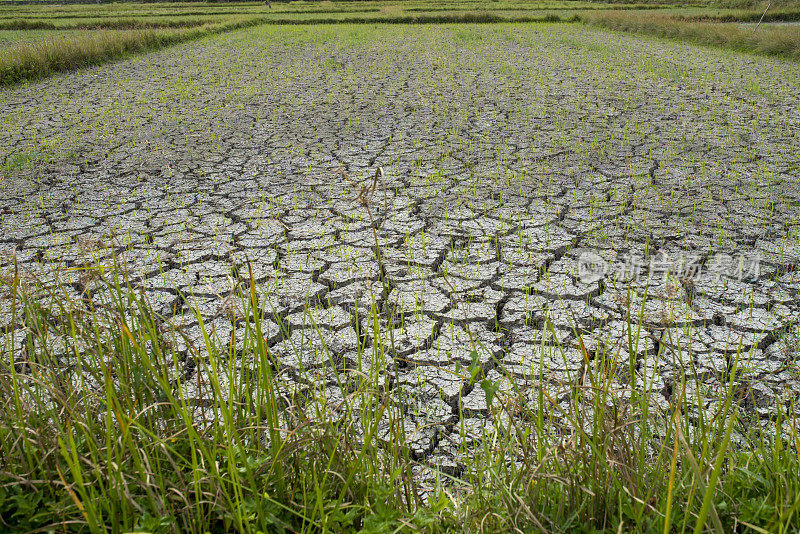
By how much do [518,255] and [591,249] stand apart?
0.41m

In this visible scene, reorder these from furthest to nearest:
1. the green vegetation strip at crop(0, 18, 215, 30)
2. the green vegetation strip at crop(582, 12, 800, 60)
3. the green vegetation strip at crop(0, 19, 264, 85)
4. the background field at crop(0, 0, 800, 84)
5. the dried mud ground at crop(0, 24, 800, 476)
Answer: the green vegetation strip at crop(0, 18, 215, 30) → the green vegetation strip at crop(582, 12, 800, 60) → the background field at crop(0, 0, 800, 84) → the green vegetation strip at crop(0, 19, 264, 85) → the dried mud ground at crop(0, 24, 800, 476)

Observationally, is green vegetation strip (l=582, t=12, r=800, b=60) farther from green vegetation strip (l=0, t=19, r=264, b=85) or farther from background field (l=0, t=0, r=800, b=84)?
green vegetation strip (l=0, t=19, r=264, b=85)

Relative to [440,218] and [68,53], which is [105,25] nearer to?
[68,53]

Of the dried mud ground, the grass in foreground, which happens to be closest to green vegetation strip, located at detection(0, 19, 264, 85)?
the dried mud ground

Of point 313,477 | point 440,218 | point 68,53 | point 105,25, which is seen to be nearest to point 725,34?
point 440,218

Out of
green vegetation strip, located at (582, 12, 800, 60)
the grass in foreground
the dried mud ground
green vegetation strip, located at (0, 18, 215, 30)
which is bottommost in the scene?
green vegetation strip, located at (582, 12, 800, 60)

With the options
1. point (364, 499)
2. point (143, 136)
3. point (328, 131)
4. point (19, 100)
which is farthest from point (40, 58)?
point (364, 499)

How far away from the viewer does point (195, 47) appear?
13773mm

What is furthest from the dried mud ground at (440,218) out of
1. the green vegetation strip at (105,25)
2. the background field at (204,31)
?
the green vegetation strip at (105,25)

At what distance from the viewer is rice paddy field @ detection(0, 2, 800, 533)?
53.3 inches

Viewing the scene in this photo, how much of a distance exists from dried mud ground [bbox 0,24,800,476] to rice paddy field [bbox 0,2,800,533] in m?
0.03

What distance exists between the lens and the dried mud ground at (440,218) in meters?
2.33

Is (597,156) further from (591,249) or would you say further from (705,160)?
(591,249)

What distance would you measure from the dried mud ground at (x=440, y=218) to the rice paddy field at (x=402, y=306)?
1.0 inches
